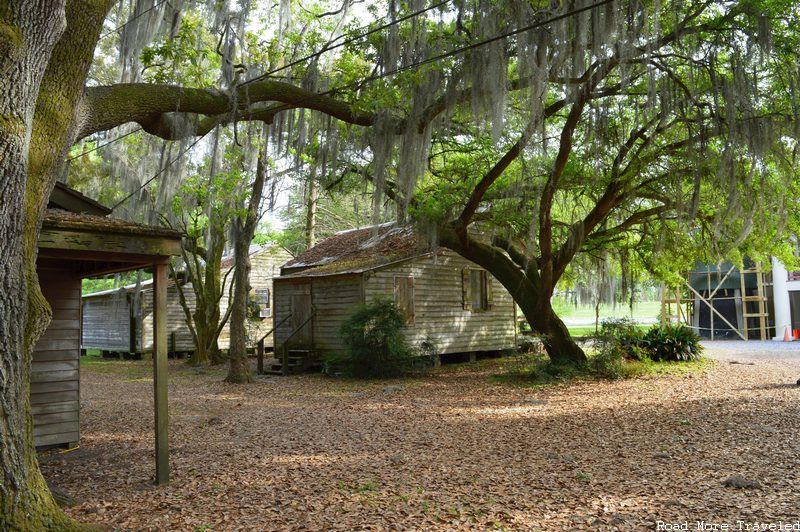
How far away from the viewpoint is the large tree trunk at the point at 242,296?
13781 millimetres

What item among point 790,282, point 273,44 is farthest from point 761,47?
point 790,282

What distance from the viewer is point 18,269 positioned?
3.80m

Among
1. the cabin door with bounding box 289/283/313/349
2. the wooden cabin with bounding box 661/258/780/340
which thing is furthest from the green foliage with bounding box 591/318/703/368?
the cabin door with bounding box 289/283/313/349

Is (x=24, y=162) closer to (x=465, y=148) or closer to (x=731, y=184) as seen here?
(x=731, y=184)

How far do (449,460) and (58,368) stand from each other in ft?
15.7

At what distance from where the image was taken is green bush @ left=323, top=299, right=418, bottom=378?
554 inches

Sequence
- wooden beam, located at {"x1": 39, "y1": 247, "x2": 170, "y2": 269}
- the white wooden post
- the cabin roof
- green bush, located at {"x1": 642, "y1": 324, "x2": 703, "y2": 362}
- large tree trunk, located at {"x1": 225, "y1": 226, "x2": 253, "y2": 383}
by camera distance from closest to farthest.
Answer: wooden beam, located at {"x1": 39, "y1": 247, "x2": 170, "y2": 269} → large tree trunk, located at {"x1": 225, "y1": 226, "x2": 253, "y2": 383} → green bush, located at {"x1": 642, "y1": 324, "x2": 703, "y2": 362} → the cabin roof → the white wooden post

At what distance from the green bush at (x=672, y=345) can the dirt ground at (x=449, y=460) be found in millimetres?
4391

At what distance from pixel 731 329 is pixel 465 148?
18.0 metres

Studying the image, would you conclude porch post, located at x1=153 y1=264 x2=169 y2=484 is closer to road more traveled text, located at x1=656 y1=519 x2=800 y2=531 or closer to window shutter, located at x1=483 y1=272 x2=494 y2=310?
road more traveled text, located at x1=656 y1=519 x2=800 y2=531

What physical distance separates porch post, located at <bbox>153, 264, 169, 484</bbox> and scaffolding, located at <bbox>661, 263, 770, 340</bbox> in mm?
21460

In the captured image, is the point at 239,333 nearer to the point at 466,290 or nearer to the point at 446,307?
the point at 446,307

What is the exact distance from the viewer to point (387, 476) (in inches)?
221

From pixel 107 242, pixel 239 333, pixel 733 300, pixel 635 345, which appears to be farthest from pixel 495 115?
pixel 733 300
